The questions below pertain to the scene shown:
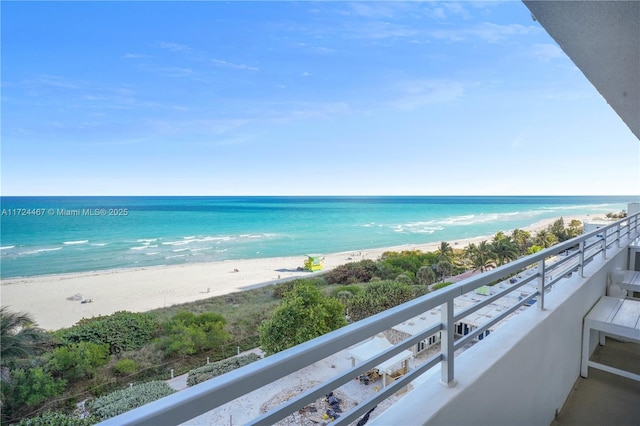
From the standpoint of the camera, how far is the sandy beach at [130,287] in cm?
1633

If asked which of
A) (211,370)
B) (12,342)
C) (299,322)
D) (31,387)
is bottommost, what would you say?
(31,387)

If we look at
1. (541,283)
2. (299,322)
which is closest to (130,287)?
(299,322)

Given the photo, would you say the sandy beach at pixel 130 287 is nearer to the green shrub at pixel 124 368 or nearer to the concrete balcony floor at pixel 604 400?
the green shrub at pixel 124 368

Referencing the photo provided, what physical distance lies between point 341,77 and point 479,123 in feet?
59.3

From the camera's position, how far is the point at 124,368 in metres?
10.1

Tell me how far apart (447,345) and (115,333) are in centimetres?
1465

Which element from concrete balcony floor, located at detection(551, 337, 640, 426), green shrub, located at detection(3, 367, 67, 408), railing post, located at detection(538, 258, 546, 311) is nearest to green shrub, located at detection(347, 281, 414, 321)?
green shrub, located at detection(3, 367, 67, 408)

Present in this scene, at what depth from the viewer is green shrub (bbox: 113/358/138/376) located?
10.1 m

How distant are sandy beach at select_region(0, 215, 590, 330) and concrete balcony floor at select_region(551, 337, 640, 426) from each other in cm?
1815

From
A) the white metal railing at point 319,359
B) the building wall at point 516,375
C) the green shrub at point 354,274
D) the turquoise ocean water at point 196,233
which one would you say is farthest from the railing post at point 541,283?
the turquoise ocean water at point 196,233

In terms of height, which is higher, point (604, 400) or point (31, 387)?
point (604, 400)

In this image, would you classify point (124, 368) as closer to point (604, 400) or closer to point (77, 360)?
point (77, 360)

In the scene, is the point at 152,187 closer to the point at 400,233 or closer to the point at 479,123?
the point at 400,233

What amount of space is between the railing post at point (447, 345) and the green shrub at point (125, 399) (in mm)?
8258
